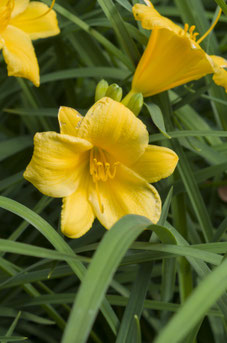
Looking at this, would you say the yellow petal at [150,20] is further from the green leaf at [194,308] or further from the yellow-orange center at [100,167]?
the green leaf at [194,308]

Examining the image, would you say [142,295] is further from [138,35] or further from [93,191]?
[138,35]

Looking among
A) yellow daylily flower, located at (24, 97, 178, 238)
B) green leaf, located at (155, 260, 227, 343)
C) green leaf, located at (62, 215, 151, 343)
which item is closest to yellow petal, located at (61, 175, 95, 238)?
yellow daylily flower, located at (24, 97, 178, 238)

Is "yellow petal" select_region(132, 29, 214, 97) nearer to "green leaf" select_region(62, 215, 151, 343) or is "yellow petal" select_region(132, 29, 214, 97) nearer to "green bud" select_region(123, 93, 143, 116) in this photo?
"green bud" select_region(123, 93, 143, 116)

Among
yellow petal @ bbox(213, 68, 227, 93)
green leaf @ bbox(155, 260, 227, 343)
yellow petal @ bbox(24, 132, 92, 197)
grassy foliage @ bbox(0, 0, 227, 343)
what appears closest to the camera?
green leaf @ bbox(155, 260, 227, 343)

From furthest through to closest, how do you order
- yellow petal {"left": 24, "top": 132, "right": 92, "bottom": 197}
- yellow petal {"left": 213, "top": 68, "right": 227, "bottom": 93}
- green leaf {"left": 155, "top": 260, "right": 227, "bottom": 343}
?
1. yellow petal {"left": 213, "top": 68, "right": 227, "bottom": 93}
2. yellow petal {"left": 24, "top": 132, "right": 92, "bottom": 197}
3. green leaf {"left": 155, "top": 260, "right": 227, "bottom": 343}

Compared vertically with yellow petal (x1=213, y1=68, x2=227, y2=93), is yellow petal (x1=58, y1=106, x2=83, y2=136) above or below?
above

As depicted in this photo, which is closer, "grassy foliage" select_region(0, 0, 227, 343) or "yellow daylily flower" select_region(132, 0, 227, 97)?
"grassy foliage" select_region(0, 0, 227, 343)

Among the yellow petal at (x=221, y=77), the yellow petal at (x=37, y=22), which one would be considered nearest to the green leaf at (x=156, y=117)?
the yellow petal at (x=221, y=77)

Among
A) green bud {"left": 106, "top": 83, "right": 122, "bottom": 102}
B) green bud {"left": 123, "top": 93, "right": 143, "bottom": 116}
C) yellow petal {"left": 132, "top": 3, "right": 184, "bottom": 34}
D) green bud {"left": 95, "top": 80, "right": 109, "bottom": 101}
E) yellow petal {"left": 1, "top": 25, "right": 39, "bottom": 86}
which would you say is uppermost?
yellow petal {"left": 1, "top": 25, "right": 39, "bottom": 86}
